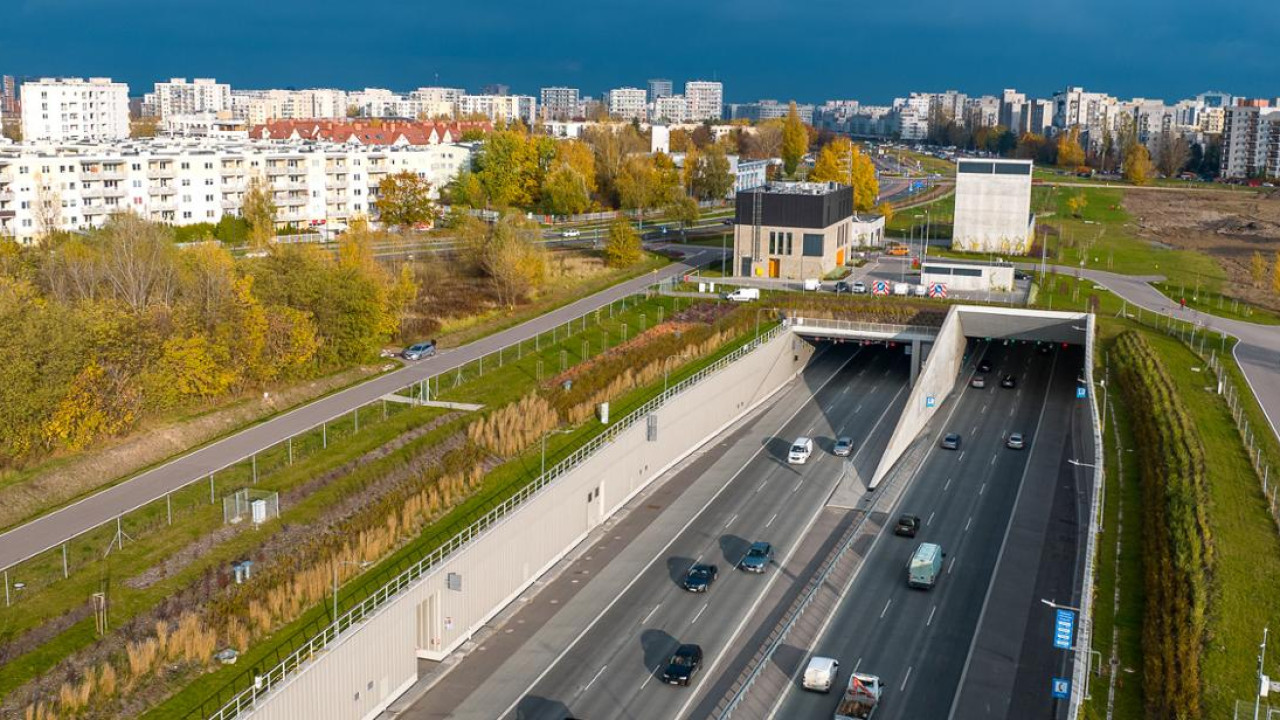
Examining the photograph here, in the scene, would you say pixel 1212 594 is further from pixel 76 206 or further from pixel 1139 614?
pixel 76 206

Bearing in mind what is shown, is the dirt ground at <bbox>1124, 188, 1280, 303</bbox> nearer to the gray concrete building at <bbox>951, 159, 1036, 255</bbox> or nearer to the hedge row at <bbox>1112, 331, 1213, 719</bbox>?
the gray concrete building at <bbox>951, 159, 1036, 255</bbox>

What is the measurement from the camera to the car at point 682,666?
2398cm

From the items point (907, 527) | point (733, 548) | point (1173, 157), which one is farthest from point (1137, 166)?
point (733, 548)

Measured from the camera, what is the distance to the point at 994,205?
73.7 m

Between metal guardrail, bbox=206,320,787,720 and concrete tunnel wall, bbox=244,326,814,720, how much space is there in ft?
0.95

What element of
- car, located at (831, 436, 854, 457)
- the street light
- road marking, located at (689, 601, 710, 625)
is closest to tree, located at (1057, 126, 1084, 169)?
car, located at (831, 436, 854, 457)

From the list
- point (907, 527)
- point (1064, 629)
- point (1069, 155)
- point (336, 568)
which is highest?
point (1069, 155)

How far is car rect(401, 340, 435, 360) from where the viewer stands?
4459cm

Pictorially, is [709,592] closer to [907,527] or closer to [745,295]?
[907,527]

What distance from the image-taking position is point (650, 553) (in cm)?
3142

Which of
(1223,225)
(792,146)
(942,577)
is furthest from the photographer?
(792,146)

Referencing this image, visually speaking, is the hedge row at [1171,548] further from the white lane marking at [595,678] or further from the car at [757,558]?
the white lane marking at [595,678]

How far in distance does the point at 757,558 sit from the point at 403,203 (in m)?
54.6

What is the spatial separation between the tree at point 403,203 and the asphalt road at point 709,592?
41.6 meters
